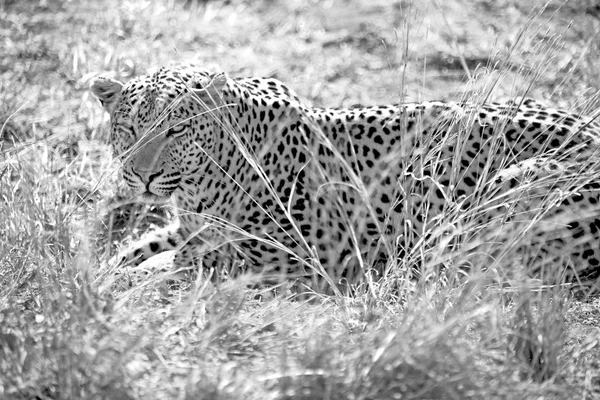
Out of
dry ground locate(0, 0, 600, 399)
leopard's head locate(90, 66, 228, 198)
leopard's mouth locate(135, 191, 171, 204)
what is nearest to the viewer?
dry ground locate(0, 0, 600, 399)

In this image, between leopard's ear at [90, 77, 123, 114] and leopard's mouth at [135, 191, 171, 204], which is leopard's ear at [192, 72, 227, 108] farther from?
leopard's mouth at [135, 191, 171, 204]

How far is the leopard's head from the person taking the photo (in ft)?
20.6

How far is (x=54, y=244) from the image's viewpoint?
5.55 m

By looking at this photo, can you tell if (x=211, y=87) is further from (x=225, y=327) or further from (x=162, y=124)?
(x=225, y=327)

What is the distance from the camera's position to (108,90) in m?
6.56

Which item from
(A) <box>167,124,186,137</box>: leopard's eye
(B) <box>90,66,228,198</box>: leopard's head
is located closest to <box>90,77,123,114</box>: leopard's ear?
(B) <box>90,66,228,198</box>: leopard's head

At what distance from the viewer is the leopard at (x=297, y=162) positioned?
20.6ft

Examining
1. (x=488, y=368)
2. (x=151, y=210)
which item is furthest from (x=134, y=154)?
(x=488, y=368)

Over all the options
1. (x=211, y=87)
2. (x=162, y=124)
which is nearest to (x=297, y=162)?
(x=211, y=87)

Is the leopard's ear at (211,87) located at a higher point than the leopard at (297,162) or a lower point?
higher

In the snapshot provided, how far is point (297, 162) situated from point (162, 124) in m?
0.94

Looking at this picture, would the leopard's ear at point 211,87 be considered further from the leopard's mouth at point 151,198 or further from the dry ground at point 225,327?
the leopard's mouth at point 151,198

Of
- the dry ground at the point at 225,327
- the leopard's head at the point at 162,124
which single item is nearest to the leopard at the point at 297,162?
the leopard's head at the point at 162,124

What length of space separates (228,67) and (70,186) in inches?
135
